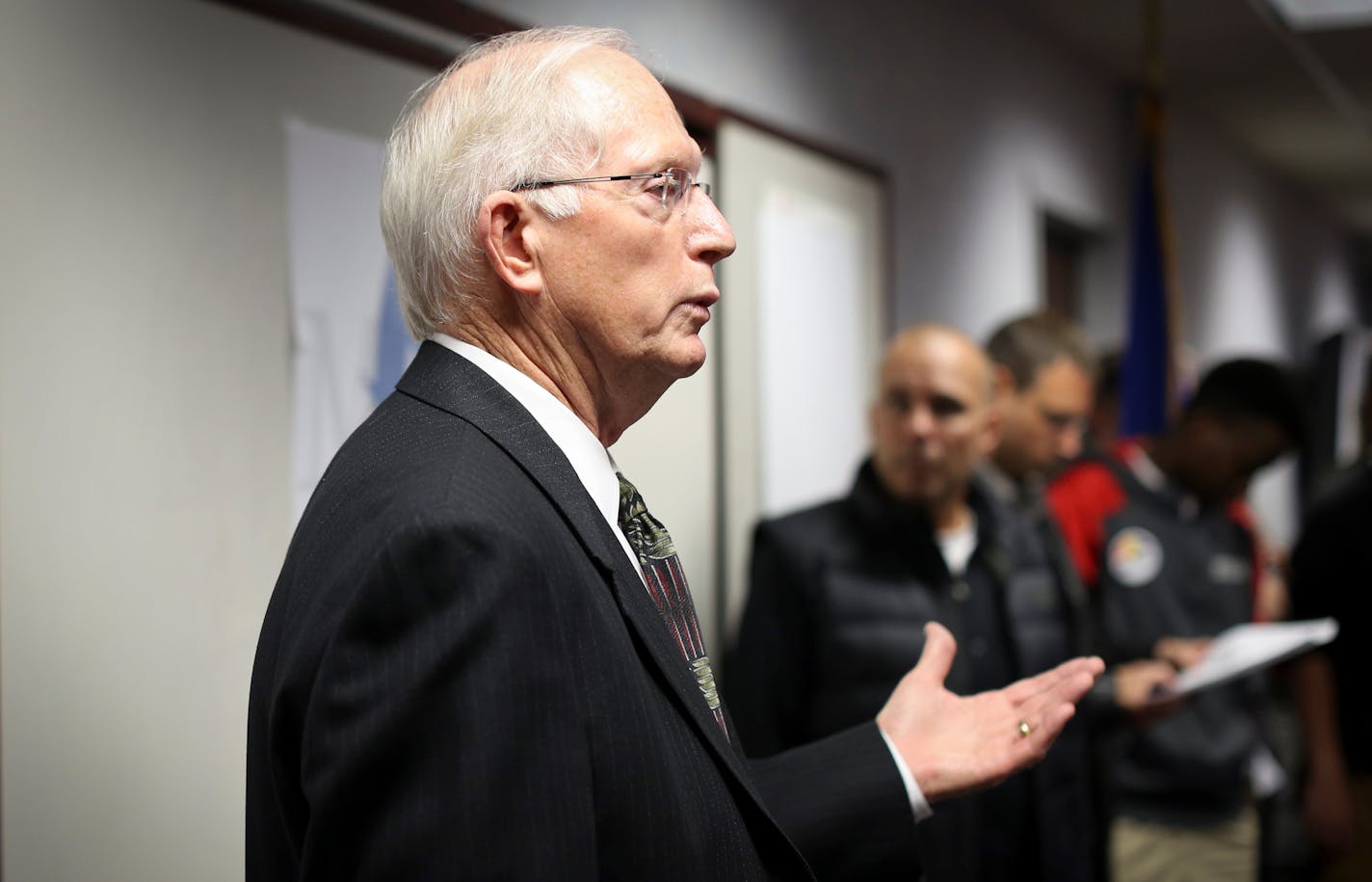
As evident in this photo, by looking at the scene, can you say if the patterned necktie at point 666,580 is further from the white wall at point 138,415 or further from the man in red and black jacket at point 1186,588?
the man in red and black jacket at point 1186,588

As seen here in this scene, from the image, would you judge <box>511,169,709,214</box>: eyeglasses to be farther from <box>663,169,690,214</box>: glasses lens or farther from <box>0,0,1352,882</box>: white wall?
<box>0,0,1352,882</box>: white wall

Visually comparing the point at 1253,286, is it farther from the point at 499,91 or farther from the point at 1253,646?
the point at 499,91

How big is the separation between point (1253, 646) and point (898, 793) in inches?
51.3

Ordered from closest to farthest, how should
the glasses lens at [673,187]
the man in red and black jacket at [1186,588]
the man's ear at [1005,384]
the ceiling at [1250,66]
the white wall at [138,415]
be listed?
the glasses lens at [673,187], the white wall at [138,415], the man in red and black jacket at [1186,588], the man's ear at [1005,384], the ceiling at [1250,66]

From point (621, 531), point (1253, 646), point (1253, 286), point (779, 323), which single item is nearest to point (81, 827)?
point (621, 531)

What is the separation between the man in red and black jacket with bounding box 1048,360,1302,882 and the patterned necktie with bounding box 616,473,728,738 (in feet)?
5.11

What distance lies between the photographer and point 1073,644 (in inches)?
88.1

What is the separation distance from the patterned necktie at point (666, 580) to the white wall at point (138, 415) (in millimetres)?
580

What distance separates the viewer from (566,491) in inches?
36.6

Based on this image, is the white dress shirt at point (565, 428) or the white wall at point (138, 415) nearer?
the white dress shirt at point (565, 428)

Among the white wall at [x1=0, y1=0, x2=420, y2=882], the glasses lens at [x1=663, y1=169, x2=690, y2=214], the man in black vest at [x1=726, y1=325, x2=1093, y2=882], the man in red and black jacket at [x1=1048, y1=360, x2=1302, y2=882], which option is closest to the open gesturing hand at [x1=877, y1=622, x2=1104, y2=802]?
the glasses lens at [x1=663, y1=169, x2=690, y2=214]

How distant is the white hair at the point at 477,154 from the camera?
1003 mm

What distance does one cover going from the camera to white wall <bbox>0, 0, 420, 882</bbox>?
1.22 m

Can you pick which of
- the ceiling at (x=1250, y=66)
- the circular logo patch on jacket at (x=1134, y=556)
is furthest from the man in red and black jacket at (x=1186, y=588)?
the ceiling at (x=1250, y=66)
